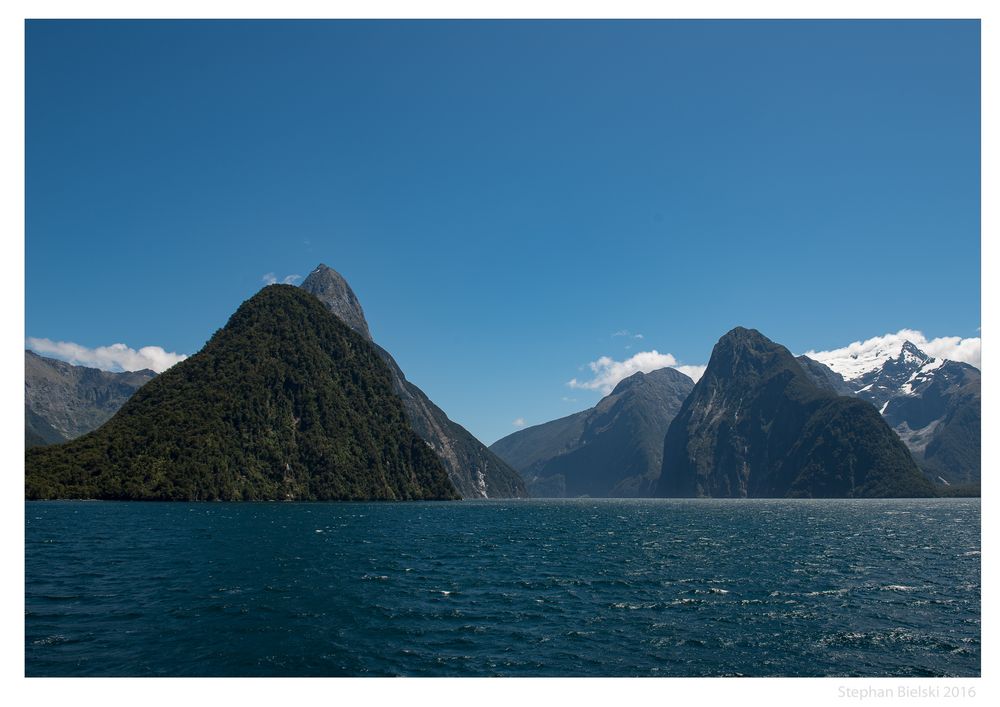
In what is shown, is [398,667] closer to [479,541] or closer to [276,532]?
[479,541]

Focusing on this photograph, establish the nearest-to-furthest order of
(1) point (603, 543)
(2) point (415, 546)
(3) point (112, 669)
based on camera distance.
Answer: (3) point (112, 669) < (2) point (415, 546) < (1) point (603, 543)

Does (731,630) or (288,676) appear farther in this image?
(731,630)

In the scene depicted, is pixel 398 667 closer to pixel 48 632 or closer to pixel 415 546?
pixel 48 632

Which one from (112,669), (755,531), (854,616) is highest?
(112,669)

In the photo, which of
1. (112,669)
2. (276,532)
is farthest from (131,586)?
(276,532)

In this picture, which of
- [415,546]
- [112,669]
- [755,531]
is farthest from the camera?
[755,531]
